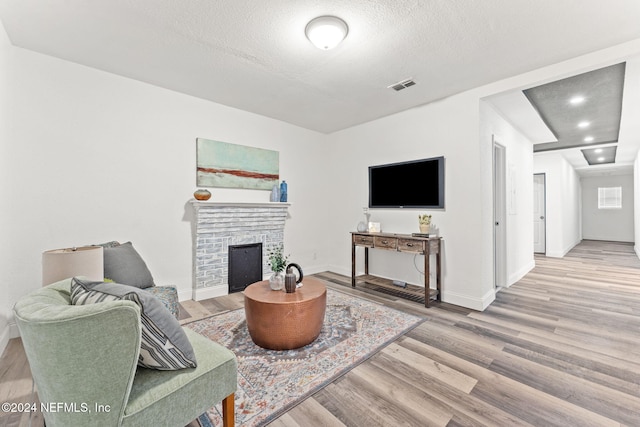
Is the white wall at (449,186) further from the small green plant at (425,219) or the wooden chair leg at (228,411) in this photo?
the wooden chair leg at (228,411)

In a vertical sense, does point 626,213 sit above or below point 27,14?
below

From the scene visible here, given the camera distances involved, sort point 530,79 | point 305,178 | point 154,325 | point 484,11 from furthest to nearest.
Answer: point 305,178 → point 530,79 → point 484,11 → point 154,325

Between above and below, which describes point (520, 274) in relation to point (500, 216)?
below

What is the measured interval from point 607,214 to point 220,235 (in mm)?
12783

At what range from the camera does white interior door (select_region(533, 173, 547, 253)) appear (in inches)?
271

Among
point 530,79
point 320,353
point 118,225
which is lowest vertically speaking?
point 320,353

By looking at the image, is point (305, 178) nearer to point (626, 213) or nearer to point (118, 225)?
point (118, 225)

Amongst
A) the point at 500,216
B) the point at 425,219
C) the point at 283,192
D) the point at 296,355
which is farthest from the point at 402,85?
the point at 296,355

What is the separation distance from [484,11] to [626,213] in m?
11.7

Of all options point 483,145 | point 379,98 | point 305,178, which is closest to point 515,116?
point 483,145

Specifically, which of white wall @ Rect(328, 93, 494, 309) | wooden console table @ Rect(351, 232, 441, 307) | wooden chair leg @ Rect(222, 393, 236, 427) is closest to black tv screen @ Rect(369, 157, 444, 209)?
white wall @ Rect(328, 93, 494, 309)

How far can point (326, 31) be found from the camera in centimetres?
216

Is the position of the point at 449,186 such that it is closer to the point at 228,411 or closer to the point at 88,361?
the point at 228,411

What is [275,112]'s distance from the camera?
4.20 m
